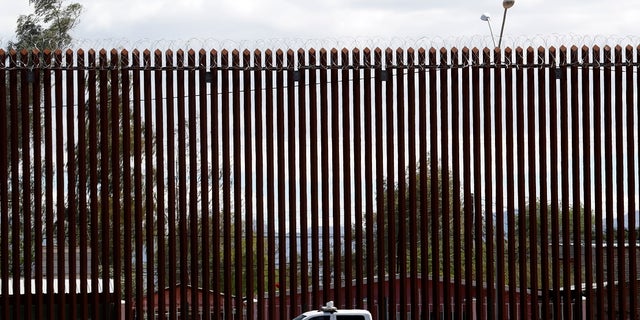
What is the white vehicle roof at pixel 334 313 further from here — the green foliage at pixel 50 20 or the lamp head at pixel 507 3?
the green foliage at pixel 50 20

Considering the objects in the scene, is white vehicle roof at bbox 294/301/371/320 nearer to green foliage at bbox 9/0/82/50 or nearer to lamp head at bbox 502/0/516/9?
lamp head at bbox 502/0/516/9

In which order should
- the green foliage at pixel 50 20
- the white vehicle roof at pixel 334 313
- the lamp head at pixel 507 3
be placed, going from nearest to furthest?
the white vehicle roof at pixel 334 313
the lamp head at pixel 507 3
the green foliage at pixel 50 20

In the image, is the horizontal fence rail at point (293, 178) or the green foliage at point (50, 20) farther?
the green foliage at point (50, 20)

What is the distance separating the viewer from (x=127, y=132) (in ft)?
36.2

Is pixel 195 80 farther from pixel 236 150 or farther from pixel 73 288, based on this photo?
pixel 73 288

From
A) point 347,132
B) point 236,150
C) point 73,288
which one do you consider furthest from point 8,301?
point 347,132

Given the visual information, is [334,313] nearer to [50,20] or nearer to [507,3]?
[507,3]

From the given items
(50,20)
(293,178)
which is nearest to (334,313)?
(293,178)

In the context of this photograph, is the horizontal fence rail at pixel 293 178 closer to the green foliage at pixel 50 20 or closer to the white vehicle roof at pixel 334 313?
the white vehicle roof at pixel 334 313

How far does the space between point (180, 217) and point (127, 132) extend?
104 centimetres

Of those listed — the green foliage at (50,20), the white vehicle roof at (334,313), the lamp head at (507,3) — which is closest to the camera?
the white vehicle roof at (334,313)

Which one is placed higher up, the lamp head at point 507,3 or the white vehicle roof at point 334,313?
the lamp head at point 507,3

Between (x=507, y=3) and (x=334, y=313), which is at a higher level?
(x=507, y=3)

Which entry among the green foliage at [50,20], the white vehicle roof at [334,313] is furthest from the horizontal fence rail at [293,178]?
the green foliage at [50,20]
